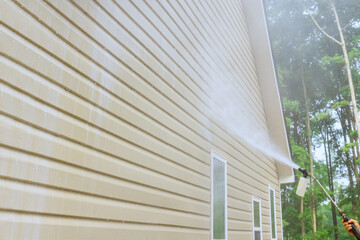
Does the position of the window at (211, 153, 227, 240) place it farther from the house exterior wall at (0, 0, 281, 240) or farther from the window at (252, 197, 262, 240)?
the window at (252, 197, 262, 240)

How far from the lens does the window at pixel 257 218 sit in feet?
25.8

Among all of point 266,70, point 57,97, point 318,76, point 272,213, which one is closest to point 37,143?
point 57,97

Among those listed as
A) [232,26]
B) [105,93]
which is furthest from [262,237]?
[105,93]

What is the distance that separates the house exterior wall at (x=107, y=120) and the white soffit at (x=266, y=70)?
136 inches

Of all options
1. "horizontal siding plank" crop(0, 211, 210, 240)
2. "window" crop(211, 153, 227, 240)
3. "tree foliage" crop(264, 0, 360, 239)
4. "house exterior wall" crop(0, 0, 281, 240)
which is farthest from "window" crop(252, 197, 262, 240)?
"tree foliage" crop(264, 0, 360, 239)

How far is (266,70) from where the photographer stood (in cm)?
955

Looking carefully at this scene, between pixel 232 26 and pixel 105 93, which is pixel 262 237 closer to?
pixel 232 26

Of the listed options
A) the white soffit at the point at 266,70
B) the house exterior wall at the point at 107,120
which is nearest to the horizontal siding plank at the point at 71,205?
the house exterior wall at the point at 107,120

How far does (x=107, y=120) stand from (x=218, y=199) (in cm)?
311

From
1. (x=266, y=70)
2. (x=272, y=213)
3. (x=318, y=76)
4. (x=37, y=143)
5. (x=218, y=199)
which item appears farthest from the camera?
(x=318, y=76)

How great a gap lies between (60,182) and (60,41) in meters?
1.08

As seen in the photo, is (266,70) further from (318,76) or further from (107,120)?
(318,76)

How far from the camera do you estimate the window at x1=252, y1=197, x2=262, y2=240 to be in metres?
7.85

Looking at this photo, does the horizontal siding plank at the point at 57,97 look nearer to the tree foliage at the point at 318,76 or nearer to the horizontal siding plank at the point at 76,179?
the horizontal siding plank at the point at 76,179
